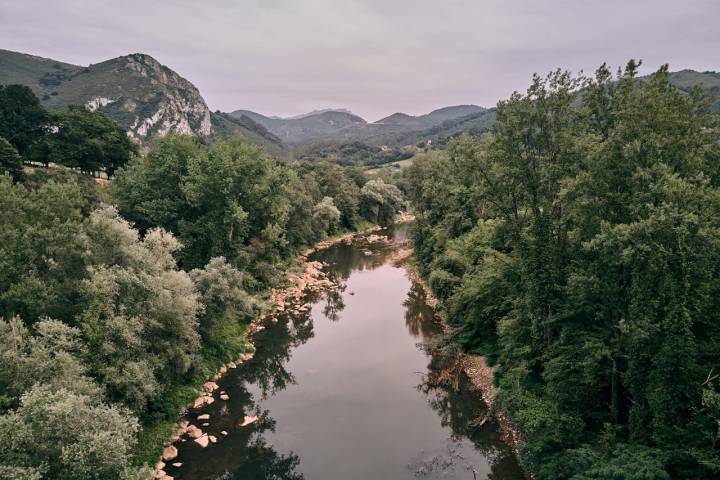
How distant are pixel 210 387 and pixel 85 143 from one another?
44.0 metres

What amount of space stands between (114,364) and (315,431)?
11078 mm

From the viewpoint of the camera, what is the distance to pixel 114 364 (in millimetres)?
20562

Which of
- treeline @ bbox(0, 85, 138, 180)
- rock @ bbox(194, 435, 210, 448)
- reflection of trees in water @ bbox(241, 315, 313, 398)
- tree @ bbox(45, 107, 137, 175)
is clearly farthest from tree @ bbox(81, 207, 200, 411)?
treeline @ bbox(0, 85, 138, 180)

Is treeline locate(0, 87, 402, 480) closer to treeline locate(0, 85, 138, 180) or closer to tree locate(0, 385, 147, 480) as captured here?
tree locate(0, 385, 147, 480)

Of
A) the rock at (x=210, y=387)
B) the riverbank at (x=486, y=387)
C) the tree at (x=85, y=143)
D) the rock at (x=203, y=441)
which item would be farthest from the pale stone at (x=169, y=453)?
the tree at (x=85, y=143)

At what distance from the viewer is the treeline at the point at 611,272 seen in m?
14.0

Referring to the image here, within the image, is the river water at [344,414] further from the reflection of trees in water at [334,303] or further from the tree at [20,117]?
the tree at [20,117]

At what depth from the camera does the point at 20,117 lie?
2048 inches

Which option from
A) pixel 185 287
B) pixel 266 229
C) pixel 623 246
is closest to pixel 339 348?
pixel 185 287

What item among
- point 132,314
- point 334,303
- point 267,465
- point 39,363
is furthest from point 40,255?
point 334,303

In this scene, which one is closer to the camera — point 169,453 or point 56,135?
point 169,453

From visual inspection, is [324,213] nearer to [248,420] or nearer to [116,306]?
[248,420]

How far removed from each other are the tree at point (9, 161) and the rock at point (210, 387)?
31.3m

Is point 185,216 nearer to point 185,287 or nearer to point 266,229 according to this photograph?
point 266,229
